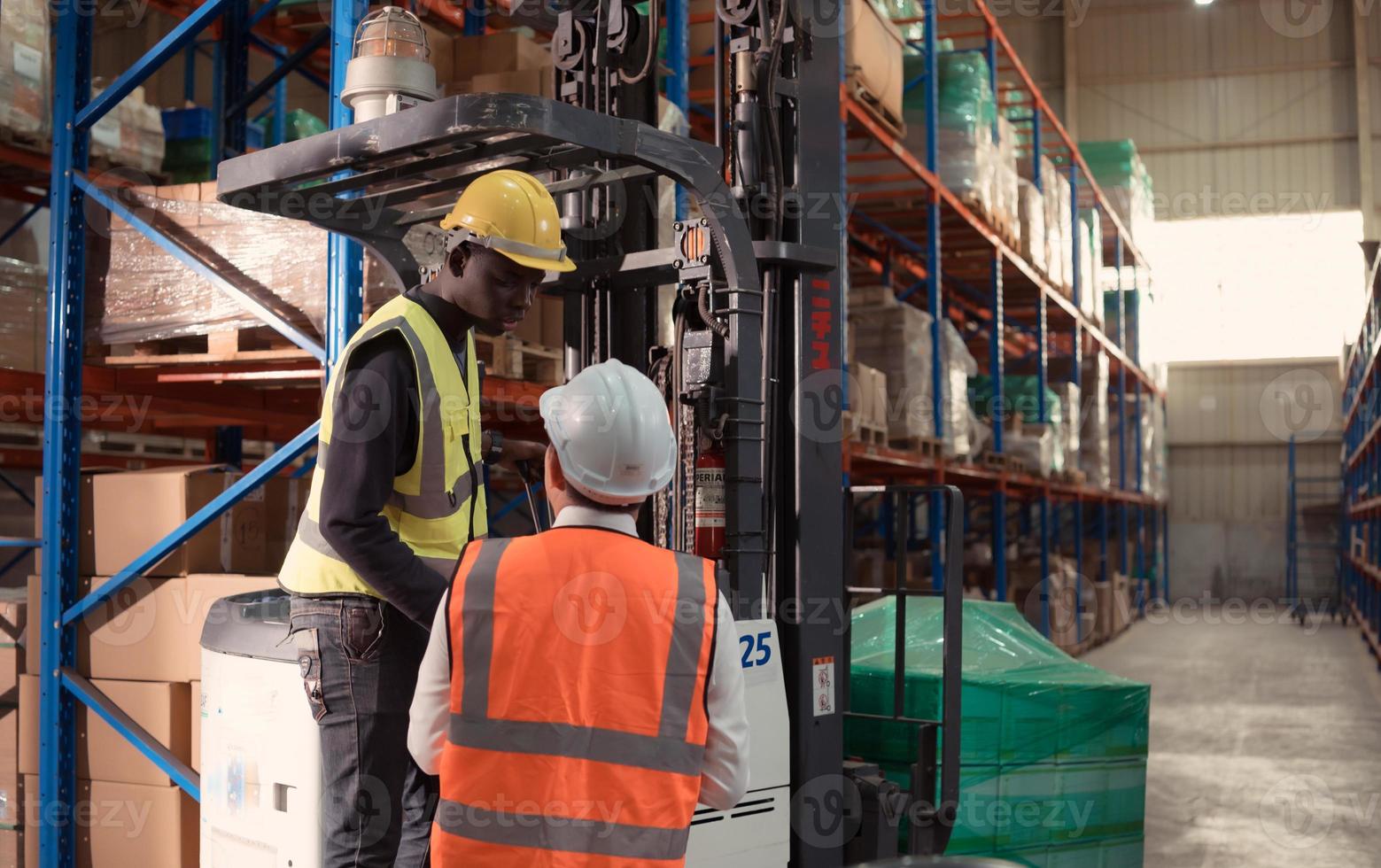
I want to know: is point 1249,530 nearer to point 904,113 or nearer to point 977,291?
point 977,291

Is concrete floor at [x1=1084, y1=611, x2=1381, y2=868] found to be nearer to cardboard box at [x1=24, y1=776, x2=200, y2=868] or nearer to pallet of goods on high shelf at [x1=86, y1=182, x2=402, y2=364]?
cardboard box at [x1=24, y1=776, x2=200, y2=868]

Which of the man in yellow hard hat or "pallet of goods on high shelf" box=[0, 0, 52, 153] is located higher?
"pallet of goods on high shelf" box=[0, 0, 52, 153]

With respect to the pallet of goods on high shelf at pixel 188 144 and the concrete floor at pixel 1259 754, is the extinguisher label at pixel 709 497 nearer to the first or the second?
the concrete floor at pixel 1259 754

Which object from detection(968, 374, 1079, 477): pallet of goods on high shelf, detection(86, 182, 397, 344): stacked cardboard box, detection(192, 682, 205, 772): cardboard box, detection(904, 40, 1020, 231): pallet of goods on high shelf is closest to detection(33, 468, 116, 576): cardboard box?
detection(86, 182, 397, 344): stacked cardboard box

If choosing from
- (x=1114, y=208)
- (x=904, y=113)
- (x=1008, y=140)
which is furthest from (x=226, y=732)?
(x=1114, y=208)

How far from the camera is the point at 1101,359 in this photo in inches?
599

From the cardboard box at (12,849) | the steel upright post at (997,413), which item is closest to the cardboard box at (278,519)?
the cardboard box at (12,849)

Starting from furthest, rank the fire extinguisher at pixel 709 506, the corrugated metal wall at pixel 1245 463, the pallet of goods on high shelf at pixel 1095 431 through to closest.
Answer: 1. the corrugated metal wall at pixel 1245 463
2. the pallet of goods on high shelf at pixel 1095 431
3. the fire extinguisher at pixel 709 506

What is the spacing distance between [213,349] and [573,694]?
294cm

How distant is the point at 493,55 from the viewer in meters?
4.88

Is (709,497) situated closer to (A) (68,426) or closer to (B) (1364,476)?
(A) (68,426)

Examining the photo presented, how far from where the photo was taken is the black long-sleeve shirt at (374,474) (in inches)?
Answer: 91.3

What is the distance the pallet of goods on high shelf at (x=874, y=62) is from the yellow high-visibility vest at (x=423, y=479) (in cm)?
517

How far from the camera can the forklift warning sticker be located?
3.11 metres
